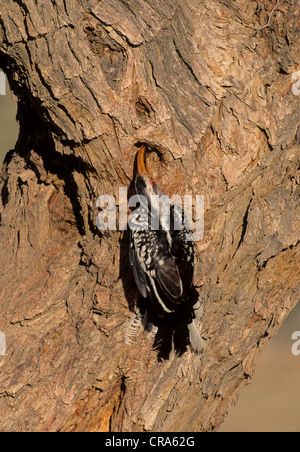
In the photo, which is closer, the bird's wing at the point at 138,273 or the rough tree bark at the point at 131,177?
the rough tree bark at the point at 131,177

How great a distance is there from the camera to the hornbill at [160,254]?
301cm

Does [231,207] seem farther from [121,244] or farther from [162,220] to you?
[121,244]

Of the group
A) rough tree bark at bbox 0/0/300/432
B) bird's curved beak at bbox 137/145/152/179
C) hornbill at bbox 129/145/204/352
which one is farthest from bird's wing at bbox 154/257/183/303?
bird's curved beak at bbox 137/145/152/179

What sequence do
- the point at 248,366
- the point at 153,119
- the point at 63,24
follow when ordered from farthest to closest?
the point at 248,366 → the point at 153,119 → the point at 63,24

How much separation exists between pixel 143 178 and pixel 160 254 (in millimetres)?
513

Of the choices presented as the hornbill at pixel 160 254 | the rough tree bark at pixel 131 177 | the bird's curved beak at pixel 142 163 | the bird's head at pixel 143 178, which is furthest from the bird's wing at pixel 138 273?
the bird's curved beak at pixel 142 163

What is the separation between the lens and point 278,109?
307 cm

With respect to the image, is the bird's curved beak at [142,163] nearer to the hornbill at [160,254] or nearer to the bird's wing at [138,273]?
the hornbill at [160,254]

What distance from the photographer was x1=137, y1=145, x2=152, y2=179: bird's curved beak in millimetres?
2926

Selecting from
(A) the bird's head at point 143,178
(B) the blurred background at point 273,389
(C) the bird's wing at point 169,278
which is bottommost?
(B) the blurred background at point 273,389

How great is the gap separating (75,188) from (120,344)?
0.99 metres

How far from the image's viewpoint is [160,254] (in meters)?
3.16

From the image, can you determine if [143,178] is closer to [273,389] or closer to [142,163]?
[142,163]

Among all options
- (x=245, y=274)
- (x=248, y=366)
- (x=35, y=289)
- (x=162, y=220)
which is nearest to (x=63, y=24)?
(x=162, y=220)
